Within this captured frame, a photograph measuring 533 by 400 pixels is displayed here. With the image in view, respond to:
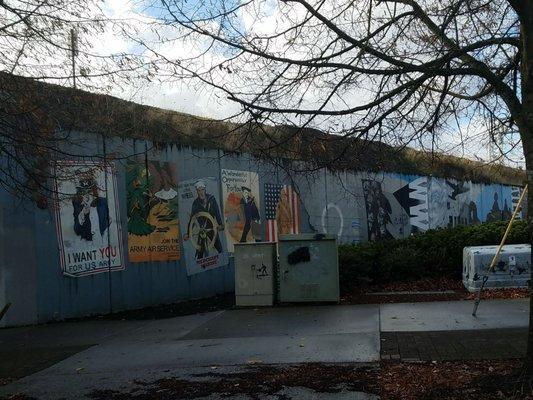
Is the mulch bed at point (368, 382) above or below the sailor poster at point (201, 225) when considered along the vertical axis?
below

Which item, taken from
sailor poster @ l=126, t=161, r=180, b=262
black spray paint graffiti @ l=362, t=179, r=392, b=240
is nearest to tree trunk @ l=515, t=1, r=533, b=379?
sailor poster @ l=126, t=161, r=180, b=262

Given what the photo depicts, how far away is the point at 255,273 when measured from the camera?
1168 centimetres

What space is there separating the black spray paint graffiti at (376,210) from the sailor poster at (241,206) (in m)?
5.91

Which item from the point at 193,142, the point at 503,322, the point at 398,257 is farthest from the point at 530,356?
the point at 193,142

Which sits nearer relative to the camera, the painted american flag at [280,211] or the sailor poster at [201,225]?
the sailor poster at [201,225]

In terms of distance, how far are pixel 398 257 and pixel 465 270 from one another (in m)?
1.57

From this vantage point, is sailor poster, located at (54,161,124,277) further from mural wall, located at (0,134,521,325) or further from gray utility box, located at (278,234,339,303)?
gray utility box, located at (278,234,339,303)

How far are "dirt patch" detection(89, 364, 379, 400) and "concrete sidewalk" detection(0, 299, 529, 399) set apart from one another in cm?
32

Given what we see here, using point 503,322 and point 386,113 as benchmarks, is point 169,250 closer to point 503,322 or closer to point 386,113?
point 503,322

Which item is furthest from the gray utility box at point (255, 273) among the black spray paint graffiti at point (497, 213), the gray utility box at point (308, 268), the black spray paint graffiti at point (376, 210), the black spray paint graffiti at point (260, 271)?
the black spray paint graffiti at point (497, 213)

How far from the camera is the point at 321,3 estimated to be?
649 cm

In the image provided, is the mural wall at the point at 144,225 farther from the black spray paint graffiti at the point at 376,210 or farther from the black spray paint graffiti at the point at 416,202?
the black spray paint graffiti at the point at 416,202

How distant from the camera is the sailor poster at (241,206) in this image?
49.5ft

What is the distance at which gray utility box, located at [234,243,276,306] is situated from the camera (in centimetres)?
1161
